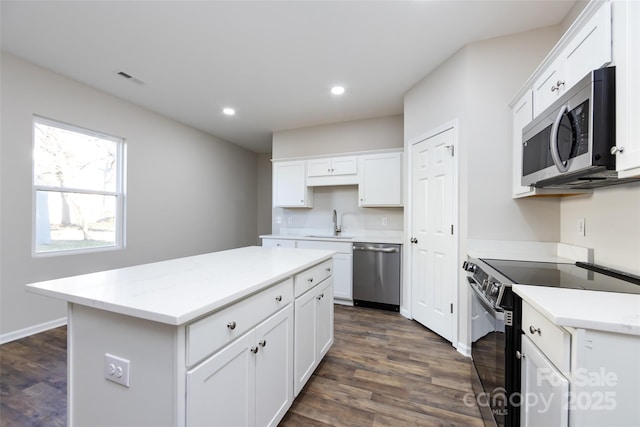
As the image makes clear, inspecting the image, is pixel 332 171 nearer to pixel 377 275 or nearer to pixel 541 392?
pixel 377 275

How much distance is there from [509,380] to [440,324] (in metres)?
1.56

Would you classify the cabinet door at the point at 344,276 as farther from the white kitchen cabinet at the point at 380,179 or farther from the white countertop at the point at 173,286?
the white countertop at the point at 173,286

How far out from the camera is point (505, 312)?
119cm

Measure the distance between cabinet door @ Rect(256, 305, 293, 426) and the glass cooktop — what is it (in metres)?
1.23

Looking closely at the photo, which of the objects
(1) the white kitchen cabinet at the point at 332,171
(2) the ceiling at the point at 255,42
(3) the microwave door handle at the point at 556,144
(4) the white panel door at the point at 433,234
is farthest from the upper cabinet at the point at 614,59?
(1) the white kitchen cabinet at the point at 332,171

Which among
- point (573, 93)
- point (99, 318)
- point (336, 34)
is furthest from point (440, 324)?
point (336, 34)

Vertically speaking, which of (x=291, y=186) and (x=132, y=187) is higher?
(x=291, y=186)

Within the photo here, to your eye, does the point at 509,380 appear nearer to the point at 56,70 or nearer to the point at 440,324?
the point at 440,324

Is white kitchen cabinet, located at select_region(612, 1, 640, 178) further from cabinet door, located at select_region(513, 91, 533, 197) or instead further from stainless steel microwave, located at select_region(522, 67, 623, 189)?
cabinet door, located at select_region(513, 91, 533, 197)

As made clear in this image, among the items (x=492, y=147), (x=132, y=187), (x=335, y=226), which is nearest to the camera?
(x=492, y=147)

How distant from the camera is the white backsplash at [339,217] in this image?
410cm

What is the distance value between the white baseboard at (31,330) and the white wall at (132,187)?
0.06ft

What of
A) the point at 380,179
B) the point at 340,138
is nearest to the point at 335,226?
the point at 380,179

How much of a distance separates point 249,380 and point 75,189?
3360mm
